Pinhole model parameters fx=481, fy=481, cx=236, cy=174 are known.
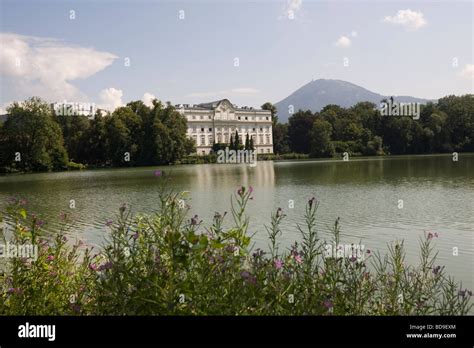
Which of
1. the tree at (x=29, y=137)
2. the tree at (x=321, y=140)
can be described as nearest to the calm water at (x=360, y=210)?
the tree at (x=29, y=137)

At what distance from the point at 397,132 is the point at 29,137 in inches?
2073

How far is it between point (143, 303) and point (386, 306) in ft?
6.85

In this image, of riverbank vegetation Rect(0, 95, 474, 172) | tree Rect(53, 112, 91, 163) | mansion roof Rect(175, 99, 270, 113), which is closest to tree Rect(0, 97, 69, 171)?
riverbank vegetation Rect(0, 95, 474, 172)

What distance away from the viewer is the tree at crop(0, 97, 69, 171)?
52.2m

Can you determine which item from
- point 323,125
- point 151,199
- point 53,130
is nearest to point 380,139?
point 323,125

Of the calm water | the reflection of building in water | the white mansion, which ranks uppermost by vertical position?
the white mansion

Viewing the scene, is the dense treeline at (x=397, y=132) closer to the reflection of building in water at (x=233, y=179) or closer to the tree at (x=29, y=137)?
the reflection of building in water at (x=233, y=179)

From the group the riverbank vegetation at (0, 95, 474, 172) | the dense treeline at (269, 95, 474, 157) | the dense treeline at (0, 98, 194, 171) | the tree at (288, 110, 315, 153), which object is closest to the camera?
the dense treeline at (0, 98, 194, 171)

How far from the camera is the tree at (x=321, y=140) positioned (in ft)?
244

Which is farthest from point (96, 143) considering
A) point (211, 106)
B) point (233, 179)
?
point (233, 179)
